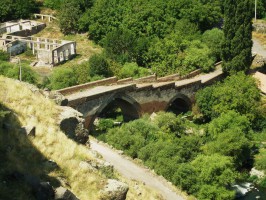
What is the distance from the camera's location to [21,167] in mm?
16641

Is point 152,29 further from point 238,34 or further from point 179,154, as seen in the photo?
point 179,154

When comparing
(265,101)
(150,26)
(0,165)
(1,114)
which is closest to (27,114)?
(1,114)

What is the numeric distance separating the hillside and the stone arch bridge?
16.4 meters

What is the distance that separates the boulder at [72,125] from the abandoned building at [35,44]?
40457mm

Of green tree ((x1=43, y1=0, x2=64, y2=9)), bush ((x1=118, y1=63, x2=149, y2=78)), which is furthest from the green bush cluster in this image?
green tree ((x1=43, y1=0, x2=64, y2=9))

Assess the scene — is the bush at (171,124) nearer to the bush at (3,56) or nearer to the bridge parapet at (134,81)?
the bridge parapet at (134,81)

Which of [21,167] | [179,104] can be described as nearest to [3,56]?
[179,104]

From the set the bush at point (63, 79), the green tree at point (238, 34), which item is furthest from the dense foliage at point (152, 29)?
the bush at point (63, 79)

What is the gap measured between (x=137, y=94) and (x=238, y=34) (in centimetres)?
1186

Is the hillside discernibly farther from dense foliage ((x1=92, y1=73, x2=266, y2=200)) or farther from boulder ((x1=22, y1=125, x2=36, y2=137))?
dense foliage ((x1=92, y1=73, x2=266, y2=200))

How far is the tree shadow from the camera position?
48.0ft

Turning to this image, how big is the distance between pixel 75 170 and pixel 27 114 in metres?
4.79

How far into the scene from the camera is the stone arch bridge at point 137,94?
42.0 meters

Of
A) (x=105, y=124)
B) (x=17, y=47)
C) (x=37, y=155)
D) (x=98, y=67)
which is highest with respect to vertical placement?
(x=37, y=155)
